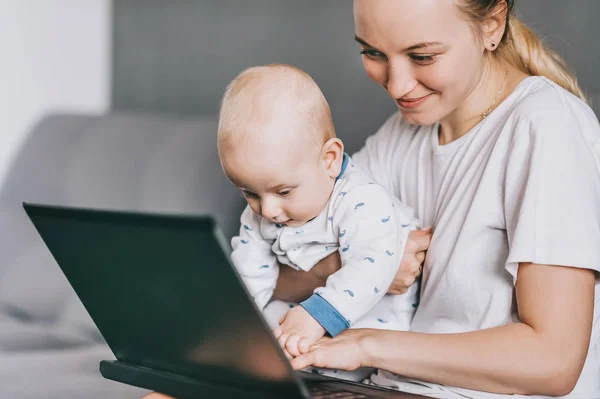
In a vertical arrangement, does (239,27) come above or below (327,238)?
above

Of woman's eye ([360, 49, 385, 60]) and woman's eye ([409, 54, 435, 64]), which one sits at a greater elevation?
woman's eye ([360, 49, 385, 60])

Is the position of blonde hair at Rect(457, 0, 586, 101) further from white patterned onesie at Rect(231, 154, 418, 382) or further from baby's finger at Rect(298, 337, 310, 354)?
baby's finger at Rect(298, 337, 310, 354)

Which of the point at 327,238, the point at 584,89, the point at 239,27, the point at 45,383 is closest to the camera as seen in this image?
the point at 327,238

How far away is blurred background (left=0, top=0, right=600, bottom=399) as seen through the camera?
1742mm

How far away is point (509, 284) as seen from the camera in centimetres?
118

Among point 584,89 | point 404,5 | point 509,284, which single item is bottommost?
point 509,284

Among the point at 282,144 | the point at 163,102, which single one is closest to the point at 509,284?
the point at 282,144

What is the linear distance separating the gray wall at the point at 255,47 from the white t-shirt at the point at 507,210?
482mm

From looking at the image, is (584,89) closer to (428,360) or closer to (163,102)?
(428,360)

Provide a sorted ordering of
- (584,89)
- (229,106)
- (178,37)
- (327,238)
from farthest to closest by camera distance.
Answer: (178,37)
(584,89)
(327,238)
(229,106)

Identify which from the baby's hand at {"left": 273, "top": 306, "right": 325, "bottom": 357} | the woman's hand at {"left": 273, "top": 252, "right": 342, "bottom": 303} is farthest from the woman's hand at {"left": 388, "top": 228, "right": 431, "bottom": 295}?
the baby's hand at {"left": 273, "top": 306, "right": 325, "bottom": 357}

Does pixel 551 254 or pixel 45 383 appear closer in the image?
pixel 551 254

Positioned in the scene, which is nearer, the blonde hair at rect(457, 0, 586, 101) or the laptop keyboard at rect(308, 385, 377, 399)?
the laptop keyboard at rect(308, 385, 377, 399)

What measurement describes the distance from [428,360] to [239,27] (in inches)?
60.8
